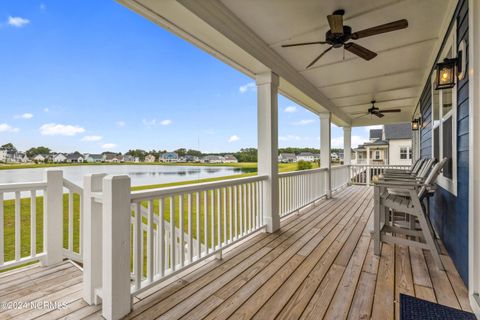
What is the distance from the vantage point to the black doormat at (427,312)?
1.58m

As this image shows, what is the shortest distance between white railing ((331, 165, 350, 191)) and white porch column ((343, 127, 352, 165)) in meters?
0.31

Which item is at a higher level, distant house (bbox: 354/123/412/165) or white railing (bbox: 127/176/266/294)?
distant house (bbox: 354/123/412/165)

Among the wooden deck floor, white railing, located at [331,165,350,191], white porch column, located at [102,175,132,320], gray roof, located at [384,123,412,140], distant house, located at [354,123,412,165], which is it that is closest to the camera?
white porch column, located at [102,175,132,320]

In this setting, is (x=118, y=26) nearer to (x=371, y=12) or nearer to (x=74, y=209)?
(x=74, y=209)

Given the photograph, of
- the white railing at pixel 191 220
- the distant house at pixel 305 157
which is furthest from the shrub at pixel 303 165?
the white railing at pixel 191 220

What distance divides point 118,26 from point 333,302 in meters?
2.84

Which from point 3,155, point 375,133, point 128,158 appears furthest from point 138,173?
point 375,133

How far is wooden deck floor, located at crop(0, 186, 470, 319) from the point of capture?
1.67 m

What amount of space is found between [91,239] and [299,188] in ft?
12.2

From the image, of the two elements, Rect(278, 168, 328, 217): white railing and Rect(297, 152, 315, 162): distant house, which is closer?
Rect(278, 168, 328, 217): white railing

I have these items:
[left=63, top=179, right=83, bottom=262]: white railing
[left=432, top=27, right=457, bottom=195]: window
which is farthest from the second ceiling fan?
[left=63, top=179, right=83, bottom=262]: white railing

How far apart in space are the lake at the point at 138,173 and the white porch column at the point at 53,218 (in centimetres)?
9

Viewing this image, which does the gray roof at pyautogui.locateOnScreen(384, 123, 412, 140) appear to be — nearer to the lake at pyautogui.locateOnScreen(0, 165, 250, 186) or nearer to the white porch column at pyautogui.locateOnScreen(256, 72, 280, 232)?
the white porch column at pyautogui.locateOnScreen(256, 72, 280, 232)

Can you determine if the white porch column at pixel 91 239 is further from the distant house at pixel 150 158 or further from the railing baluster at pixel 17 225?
the railing baluster at pixel 17 225
